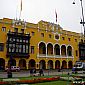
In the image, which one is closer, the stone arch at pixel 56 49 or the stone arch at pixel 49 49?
the stone arch at pixel 49 49

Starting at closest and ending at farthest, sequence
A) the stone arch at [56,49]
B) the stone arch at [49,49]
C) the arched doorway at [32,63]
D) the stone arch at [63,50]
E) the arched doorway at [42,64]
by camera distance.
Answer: the arched doorway at [32,63], the arched doorway at [42,64], the stone arch at [49,49], the stone arch at [56,49], the stone arch at [63,50]

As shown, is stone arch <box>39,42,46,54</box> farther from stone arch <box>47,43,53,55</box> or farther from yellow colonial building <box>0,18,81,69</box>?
stone arch <box>47,43,53,55</box>

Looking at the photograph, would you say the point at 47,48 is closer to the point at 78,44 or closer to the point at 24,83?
the point at 78,44

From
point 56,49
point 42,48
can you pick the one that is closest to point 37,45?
point 42,48

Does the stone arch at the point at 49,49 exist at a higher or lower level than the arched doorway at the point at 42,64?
higher

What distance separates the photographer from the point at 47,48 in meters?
67.4

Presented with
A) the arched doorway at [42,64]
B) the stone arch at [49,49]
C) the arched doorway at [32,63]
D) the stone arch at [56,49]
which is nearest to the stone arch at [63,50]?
the stone arch at [56,49]

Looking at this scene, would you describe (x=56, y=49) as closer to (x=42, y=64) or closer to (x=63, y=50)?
(x=63, y=50)

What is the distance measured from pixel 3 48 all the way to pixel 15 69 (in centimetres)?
627

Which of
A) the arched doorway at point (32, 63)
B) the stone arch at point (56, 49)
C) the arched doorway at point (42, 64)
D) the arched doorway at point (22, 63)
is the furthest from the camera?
the stone arch at point (56, 49)

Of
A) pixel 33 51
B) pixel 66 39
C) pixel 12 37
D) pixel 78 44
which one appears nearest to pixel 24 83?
pixel 12 37

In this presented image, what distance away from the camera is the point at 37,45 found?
63125mm

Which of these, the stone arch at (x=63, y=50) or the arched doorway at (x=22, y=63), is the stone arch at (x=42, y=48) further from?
the stone arch at (x=63, y=50)

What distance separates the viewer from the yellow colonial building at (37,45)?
56375 mm
